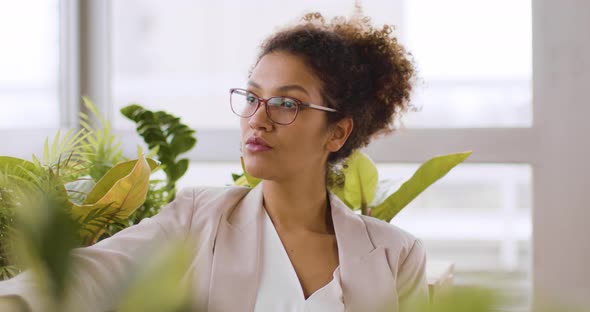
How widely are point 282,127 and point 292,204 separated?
0.64ft

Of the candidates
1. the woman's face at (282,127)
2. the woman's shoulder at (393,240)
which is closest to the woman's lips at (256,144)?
the woman's face at (282,127)

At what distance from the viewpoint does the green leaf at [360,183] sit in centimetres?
204

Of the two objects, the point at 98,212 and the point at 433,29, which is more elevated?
the point at 433,29

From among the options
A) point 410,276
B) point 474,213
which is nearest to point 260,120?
point 410,276

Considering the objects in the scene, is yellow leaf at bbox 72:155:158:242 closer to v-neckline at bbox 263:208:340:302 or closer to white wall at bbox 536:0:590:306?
v-neckline at bbox 263:208:340:302

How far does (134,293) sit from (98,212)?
1.30 meters

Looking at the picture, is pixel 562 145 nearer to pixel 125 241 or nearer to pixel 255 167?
pixel 255 167

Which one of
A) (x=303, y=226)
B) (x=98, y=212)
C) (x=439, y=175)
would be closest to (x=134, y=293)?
(x=98, y=212)

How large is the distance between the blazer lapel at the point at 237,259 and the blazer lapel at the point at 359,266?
19 centimetres

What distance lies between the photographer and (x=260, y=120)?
150cm

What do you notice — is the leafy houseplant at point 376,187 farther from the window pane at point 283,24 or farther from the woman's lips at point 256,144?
the window pane at point 283,24

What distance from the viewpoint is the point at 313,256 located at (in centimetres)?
156

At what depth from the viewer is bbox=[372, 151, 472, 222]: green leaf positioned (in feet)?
6.48

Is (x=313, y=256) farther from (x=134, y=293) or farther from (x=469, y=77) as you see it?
(x=469, y=77)
